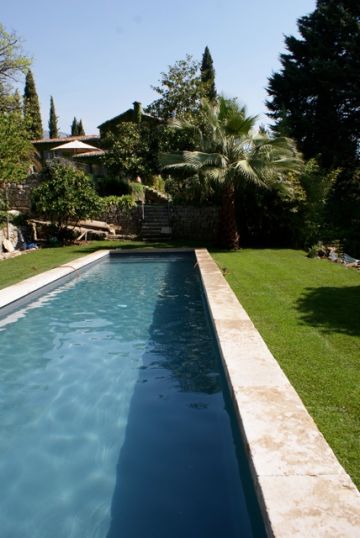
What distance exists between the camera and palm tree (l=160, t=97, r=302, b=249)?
49.5ft

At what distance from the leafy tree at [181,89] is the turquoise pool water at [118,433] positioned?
22362 millimetres

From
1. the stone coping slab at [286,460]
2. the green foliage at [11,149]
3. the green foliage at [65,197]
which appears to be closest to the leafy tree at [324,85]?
the green foliage at [65,197]

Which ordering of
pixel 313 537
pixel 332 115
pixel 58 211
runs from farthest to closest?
pixel 332 115 → pixel 58 211 → pixel 313 537

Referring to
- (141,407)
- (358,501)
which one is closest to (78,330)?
(141,407)

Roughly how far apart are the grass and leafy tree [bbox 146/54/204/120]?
1755 cm

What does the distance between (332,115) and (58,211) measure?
1789 centimetres

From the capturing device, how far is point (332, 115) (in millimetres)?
25094

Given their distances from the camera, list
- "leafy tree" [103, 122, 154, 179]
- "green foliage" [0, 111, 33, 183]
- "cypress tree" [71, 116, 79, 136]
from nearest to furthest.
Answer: "green foliage" [0, 111, 33, 183], "leafy tree" [103, 122, 154, 179], "cypress tree" [71, 116, 79, 136]

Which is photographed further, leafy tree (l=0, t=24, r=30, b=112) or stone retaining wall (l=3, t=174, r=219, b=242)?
leafy tree (l=0, t=24, r=30, b=112)

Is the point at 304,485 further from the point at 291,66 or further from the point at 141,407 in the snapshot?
the point at 291,66

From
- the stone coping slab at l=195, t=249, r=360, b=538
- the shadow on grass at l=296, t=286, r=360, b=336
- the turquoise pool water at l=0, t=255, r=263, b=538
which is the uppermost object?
the shadow on grass at l=296, t=286, r=360, b=336

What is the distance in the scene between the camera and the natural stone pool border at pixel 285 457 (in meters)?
1.89

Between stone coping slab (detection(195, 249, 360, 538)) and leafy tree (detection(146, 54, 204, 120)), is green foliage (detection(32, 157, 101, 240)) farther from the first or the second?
stone coping slab (detection(195, 249, 360, 538))

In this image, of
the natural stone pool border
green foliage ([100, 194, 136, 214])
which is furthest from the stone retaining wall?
the natural stone pool border
